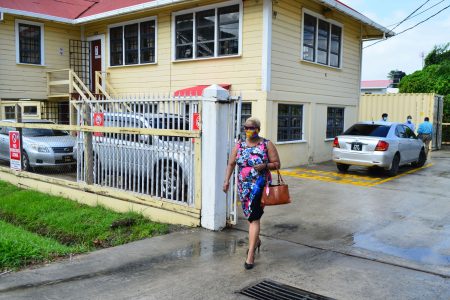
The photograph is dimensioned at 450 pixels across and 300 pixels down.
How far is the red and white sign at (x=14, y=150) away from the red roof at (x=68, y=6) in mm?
6776

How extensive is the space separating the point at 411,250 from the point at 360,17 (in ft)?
36.8

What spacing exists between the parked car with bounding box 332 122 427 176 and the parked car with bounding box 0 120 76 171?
275 inches

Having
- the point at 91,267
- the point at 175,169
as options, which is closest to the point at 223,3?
the point at 175,169

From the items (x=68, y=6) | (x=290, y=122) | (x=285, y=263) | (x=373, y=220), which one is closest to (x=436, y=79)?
(x=290, y=122)

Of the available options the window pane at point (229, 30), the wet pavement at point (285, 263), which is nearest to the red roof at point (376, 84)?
the window pane at point (229, 30)

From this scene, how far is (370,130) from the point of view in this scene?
11938 mm

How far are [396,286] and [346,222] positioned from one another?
2628mm

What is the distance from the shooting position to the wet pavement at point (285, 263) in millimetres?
4383

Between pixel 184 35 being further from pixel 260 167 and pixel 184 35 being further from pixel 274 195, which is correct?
pixel 274 195

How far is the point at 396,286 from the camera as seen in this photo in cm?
452

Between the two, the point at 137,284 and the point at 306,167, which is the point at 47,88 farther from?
the point at 137,284

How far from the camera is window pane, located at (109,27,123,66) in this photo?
16.1 metres

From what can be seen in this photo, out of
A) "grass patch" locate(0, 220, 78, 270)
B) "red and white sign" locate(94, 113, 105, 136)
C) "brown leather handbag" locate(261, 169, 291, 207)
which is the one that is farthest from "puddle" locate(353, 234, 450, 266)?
"red and white sign" locate(94, 113, 105, 136)

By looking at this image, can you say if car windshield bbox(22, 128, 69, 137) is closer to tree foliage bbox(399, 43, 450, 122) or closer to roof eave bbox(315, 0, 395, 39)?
roof eave bbox(315, 0, 395, 39)
